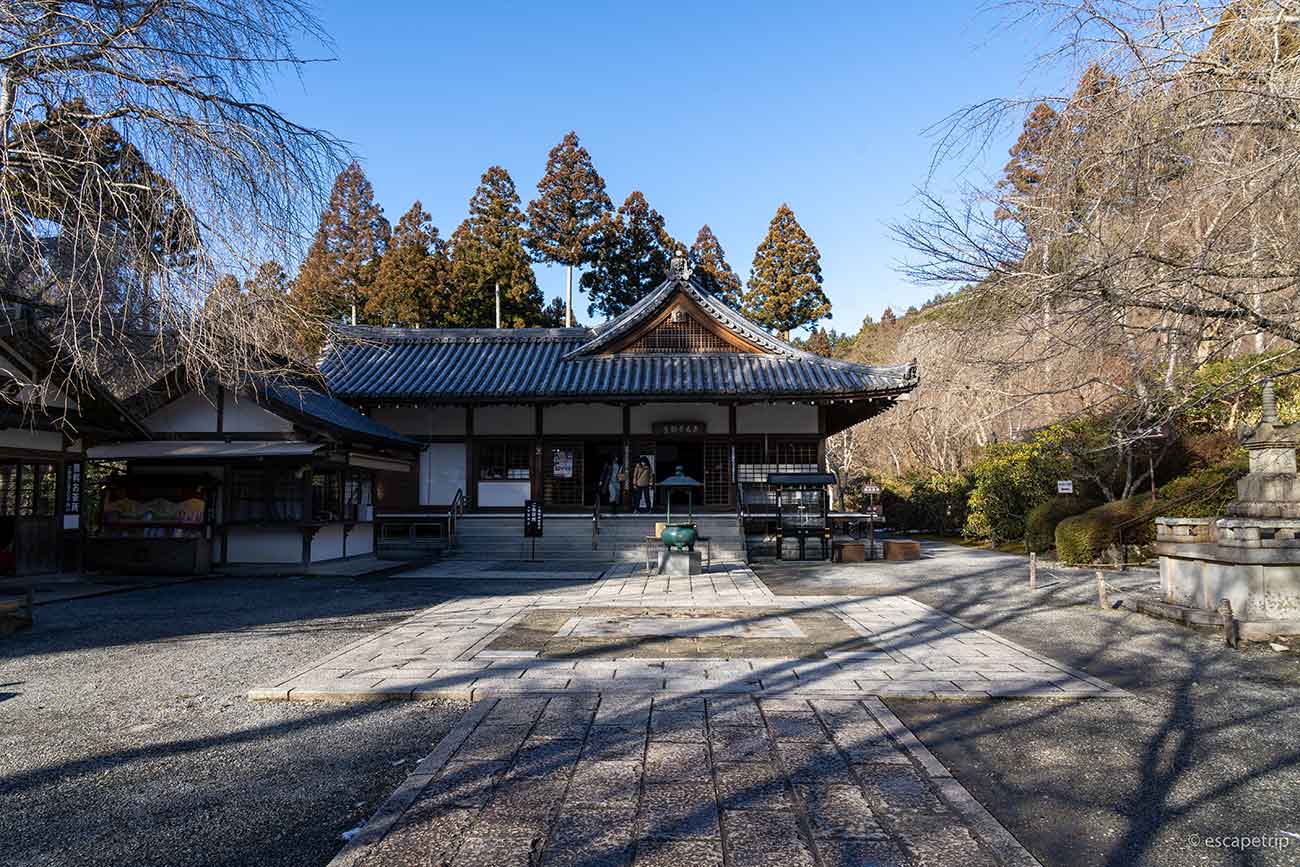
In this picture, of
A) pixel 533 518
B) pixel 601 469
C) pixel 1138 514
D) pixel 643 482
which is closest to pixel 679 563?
pixel 533 518

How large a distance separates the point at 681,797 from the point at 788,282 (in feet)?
119

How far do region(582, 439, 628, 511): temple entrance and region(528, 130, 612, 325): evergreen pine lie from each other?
18894 millimetres

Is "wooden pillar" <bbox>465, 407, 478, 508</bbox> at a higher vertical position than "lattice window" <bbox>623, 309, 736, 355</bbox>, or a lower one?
lower

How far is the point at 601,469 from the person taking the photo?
69.7 feet

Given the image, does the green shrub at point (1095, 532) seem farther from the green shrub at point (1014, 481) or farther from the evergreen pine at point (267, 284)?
the evergreen pine at point (267, 284)

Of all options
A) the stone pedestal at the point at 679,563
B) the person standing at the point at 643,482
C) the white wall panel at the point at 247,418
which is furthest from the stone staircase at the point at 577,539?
the white wall panel at the point at 247,418

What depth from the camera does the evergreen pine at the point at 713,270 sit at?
4216 centimetres

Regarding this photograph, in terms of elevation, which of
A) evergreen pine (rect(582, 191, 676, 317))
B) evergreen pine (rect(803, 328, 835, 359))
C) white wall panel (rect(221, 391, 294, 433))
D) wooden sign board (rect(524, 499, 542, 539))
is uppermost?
evergreen pine (rect(582, 191, 676, 317))

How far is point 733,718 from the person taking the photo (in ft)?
16.2

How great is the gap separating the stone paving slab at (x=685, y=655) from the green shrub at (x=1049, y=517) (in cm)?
852

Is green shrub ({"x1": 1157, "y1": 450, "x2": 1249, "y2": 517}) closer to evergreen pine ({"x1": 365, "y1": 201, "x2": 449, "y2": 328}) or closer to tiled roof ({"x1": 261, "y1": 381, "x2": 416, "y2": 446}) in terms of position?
tiled roof ({"x1": 261, "y1": 381, "x2": 416, "y2": 446})

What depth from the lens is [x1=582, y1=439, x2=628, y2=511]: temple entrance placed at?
20.7 meters

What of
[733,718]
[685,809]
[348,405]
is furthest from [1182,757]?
[348,405]

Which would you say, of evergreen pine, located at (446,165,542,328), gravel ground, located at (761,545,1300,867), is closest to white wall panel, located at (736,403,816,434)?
gravel ground, located at (761,545,1300,867)
